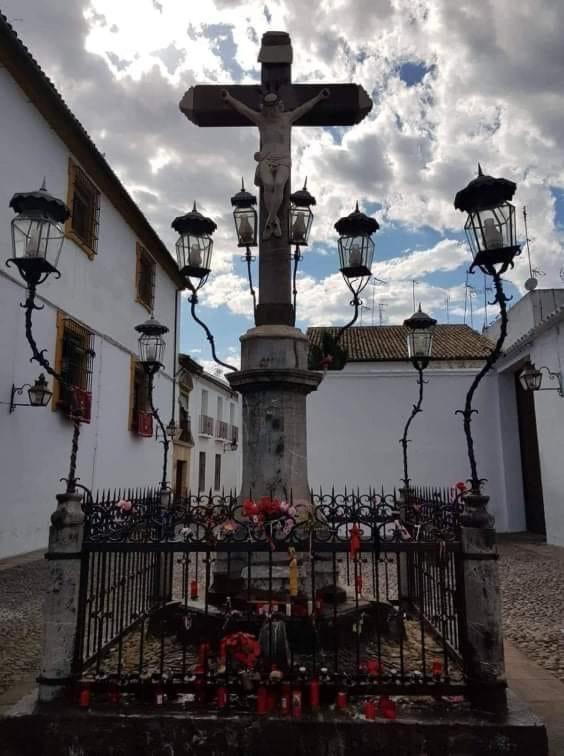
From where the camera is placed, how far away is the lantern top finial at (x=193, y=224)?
4.90 meters

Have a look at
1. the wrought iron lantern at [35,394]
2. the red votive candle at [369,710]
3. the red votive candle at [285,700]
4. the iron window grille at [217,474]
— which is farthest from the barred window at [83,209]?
the iron window grille at [217,474]

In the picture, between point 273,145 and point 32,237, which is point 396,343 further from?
point 32,237

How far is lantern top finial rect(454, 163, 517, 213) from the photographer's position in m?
3.46

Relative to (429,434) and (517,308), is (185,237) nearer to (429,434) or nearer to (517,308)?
(429,434)

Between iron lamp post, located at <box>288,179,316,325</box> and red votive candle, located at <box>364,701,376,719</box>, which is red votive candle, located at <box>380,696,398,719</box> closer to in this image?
red votive candle, located at <box>364,701,376,719</box>

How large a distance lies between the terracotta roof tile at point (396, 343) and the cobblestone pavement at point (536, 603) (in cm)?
612

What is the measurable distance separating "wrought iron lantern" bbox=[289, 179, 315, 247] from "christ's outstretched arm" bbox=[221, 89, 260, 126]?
2.56ft

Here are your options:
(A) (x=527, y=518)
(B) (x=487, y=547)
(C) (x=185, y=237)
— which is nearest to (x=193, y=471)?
(A) (x=527, y=518)

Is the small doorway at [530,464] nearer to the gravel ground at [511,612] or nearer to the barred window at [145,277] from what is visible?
the gravel ground at [511,612]

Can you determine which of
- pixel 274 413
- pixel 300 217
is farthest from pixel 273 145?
pixel 274 413

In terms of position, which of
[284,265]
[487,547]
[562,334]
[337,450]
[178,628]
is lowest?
[178,628]

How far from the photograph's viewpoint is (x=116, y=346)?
44.0ft

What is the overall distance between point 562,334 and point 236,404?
72.2ft

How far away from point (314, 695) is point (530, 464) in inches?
533
